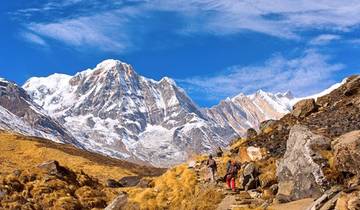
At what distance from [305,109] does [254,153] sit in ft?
22.8

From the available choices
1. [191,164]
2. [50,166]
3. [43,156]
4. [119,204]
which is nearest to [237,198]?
[119,204]

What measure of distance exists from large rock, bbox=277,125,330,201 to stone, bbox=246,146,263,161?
682 cm

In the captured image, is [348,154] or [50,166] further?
[50,166]

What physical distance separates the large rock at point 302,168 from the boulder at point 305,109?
451 inches

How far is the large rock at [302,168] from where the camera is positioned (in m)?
30.1

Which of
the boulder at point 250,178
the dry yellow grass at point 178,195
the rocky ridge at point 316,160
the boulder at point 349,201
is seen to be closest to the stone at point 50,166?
the dry yellow grass at point 178,195

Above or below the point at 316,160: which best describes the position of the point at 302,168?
below

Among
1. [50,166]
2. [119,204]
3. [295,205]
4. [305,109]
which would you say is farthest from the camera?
[50,166]

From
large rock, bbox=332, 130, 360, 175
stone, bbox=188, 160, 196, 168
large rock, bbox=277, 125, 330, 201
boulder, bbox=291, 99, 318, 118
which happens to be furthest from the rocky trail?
boulder, bbox=291, 99, 318, 118

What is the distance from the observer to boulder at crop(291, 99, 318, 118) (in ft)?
145

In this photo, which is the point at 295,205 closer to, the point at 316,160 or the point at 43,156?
the point at 316,160

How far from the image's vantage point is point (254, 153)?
4041 cm

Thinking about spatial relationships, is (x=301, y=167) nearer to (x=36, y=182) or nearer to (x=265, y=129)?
(x=265, y=129)

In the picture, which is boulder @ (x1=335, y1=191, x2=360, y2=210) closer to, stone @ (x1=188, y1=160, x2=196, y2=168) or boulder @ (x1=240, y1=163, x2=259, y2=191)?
boulder @ (x1=240, y1=163, x2=259, y2=191)
